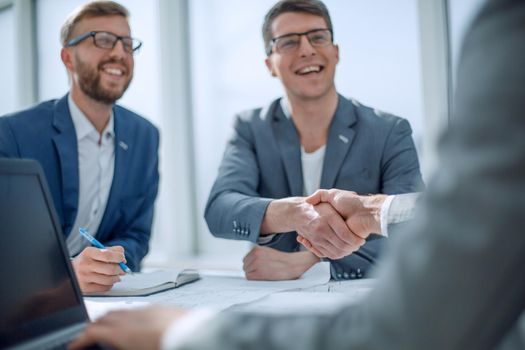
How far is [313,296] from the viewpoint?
47.0 inches

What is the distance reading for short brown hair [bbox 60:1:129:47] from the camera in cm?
240

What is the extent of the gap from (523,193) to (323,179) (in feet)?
4.94

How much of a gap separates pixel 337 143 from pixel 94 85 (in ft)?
3.83

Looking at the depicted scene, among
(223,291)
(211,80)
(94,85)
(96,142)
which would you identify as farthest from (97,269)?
(211,80)

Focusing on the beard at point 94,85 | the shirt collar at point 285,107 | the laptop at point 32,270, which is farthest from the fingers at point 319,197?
the beard at point 94,85

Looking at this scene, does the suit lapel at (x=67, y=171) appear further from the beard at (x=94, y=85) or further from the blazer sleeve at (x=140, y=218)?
the beard at (x=94, y=85)

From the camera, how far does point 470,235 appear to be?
434 millimetres

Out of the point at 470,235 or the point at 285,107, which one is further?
the point at 285,107

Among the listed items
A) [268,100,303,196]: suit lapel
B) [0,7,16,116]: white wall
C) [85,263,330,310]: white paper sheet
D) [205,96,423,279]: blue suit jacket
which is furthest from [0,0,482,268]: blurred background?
[85,263,330,310]: white paper sheet

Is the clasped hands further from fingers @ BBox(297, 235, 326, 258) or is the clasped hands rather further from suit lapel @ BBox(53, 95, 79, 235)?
suit lapel @ BBox(53, 95, 79, 235)

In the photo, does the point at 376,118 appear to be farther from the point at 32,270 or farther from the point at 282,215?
the point at 32,270

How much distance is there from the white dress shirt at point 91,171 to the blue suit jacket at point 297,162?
0.56 m

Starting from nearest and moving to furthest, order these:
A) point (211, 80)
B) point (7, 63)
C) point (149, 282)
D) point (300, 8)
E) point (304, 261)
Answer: point (149, 282) → point (304, 261) → point (300, 8) → point (211, 80) → point (7, 63)

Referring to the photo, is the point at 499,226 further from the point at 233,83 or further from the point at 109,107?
the point at 233,83
